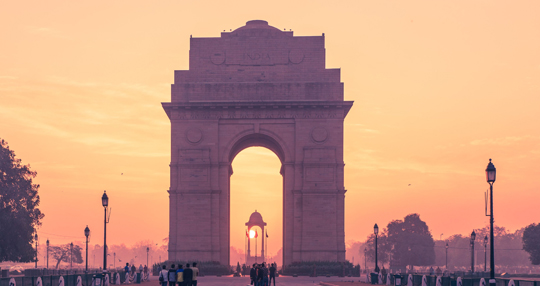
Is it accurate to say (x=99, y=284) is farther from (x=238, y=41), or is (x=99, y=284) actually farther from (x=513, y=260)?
(x=513, y=260)

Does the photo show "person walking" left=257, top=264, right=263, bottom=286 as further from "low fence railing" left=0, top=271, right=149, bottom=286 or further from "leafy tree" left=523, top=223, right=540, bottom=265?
"leafy tree" left=523, top=223, right=540, bottom=265

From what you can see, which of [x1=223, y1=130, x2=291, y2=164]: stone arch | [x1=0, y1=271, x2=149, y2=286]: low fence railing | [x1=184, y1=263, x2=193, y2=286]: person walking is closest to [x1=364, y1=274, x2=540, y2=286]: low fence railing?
[x1=184, y1=263, x2=193, y2=286]: person walking

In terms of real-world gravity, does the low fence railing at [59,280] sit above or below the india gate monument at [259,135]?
below

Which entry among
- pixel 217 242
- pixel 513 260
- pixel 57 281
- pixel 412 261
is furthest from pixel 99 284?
pixel 513 260

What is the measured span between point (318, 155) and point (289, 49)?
9.53 meters

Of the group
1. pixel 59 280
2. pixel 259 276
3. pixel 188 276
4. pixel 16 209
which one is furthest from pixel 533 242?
pixel 59 280

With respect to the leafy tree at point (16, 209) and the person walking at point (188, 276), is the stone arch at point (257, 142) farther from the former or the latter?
the person walking at point (188, 276)

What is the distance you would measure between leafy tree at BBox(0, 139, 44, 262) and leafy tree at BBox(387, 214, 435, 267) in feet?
278

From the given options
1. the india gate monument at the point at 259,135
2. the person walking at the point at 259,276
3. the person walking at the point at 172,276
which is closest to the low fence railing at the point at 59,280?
the person walking at the point at 172,276

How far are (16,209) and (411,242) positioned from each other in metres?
88.8

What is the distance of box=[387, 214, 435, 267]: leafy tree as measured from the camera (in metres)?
142

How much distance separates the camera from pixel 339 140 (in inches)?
2680

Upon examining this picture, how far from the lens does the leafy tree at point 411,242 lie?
14200 centimetres

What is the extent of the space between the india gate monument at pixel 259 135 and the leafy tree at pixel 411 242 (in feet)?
254
